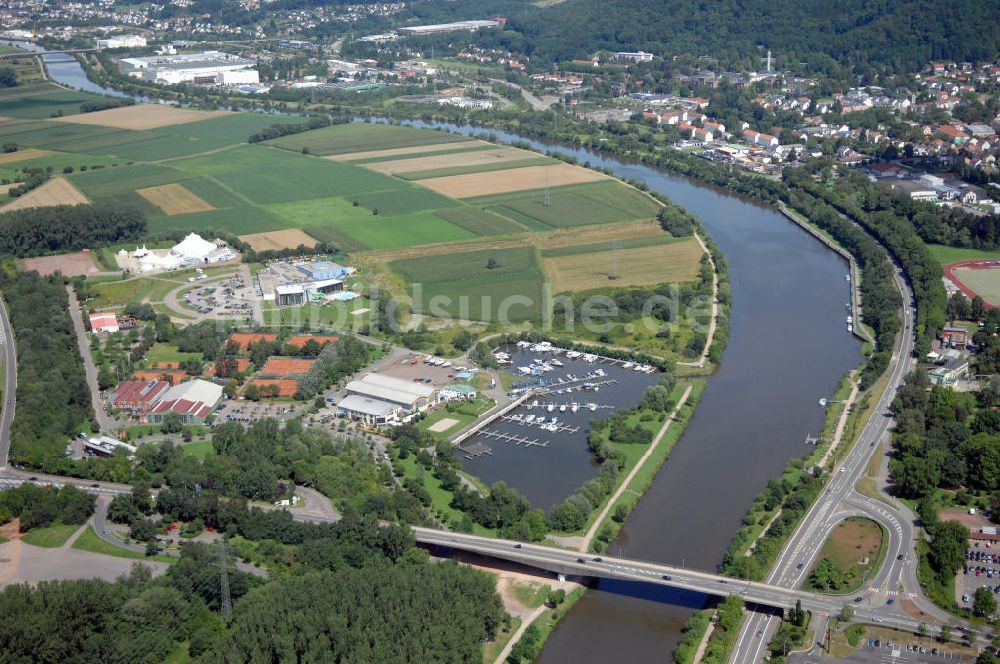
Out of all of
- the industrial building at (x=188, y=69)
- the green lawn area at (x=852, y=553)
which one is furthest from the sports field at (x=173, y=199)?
the green lawn area at (x=852, y=553)

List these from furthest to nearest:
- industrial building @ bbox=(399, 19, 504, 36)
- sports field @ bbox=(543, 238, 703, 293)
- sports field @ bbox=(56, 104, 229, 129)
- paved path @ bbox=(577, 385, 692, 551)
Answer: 1. industrial building @ bbox=(399, 19, 504, 36)
2. sports field @ bbox=(56, 104, 229, 129)
3. sports field @ bbox=(543, 238, 703, 293)
4. paved path @ bbox=(577, 385, 692, 551)

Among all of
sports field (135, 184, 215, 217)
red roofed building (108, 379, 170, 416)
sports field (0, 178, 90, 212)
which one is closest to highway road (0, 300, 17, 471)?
red roofed building (108, 379, 170, 416)

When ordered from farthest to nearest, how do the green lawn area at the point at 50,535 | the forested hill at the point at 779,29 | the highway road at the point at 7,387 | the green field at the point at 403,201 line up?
the forested hill at the point at 779,29, the green field at the point at 403,201, the highway road at the point at 7,387, the green lawn area at the point at 50,535

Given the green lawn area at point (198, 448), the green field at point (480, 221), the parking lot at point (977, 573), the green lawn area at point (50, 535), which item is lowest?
the green lawn area at point (50, 535)

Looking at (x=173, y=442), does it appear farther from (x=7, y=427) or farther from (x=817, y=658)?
(x=817, y=658)

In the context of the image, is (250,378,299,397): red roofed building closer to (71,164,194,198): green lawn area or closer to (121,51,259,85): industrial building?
(71,164,194,198): green lawn area

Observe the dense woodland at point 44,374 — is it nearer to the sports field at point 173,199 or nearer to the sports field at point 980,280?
the sports field at point 173,199
